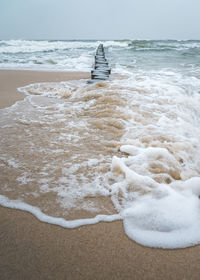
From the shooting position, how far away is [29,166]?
1.77 metres

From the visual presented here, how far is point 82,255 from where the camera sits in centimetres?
107

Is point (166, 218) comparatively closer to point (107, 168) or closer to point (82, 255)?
point (82, 255)

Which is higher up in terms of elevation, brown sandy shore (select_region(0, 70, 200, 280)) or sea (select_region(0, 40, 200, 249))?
sea (select_region(0, 40, 200, 249))

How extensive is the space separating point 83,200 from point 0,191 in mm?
592

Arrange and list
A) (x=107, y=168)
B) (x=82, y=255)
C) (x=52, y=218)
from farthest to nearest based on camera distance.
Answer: (x=107, y=168)
(x=52, y=218)
(x=82, y=255)

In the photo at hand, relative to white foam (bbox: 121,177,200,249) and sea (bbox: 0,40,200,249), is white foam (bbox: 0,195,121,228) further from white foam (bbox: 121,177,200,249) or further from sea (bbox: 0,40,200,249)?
white foam (bbox: 121,177,200,249)

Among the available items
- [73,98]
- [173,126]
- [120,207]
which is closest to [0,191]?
[120,207]

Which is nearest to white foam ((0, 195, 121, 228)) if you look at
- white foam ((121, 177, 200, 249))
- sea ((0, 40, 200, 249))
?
sea ((0, 40, 200, 249))

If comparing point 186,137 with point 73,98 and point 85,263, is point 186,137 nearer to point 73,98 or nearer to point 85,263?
point 85,263

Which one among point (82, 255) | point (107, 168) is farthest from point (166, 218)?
point (107, 168)

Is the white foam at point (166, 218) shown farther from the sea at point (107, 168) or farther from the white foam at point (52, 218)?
the white foam at point (52, 218)

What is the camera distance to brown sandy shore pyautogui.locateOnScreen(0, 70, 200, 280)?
0.98 meters

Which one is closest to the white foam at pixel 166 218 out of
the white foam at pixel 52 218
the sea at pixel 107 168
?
the sea at pixel 107 168

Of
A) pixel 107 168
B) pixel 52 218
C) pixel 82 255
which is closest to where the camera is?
pixel 82 255
